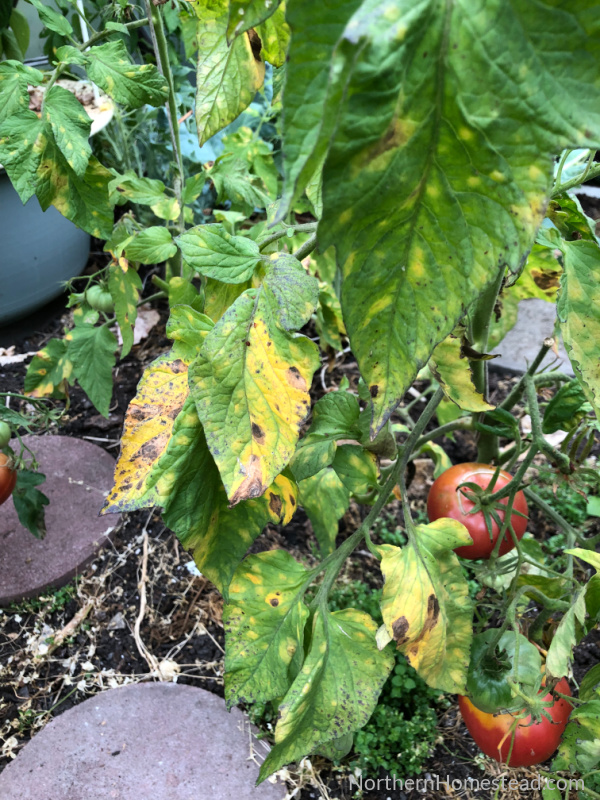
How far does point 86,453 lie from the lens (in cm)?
153

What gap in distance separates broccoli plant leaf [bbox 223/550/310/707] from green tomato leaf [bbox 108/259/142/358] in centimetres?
55

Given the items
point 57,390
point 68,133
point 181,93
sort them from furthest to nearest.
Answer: point 181,93
point 57,390
point 68,133

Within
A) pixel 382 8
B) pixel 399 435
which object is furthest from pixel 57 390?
pixel 382 8

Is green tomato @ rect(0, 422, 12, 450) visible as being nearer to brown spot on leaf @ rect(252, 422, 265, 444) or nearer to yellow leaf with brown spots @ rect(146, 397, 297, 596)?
yellow leaf with brown spots @ rect(146, 397, 297, 596)

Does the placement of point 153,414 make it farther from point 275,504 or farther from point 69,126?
point 69,126

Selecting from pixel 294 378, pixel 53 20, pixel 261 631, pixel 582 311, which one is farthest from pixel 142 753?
pixel 53 20

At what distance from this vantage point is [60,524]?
4.52ft

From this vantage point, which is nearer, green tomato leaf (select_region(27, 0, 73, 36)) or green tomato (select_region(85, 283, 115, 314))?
green tomato leaf (select_region(27, 0, 73, 36))

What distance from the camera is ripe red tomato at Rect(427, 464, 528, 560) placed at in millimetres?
1039

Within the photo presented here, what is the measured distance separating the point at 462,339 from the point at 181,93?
1757 mm

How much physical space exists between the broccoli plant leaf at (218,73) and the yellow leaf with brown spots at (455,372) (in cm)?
33

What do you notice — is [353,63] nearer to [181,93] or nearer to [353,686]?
[353,686]

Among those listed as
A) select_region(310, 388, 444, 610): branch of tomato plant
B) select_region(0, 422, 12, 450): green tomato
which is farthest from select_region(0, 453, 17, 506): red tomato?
select_region(310, 388, 444, 610): branch of tomato plant

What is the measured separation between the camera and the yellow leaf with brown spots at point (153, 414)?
0.65 meters
